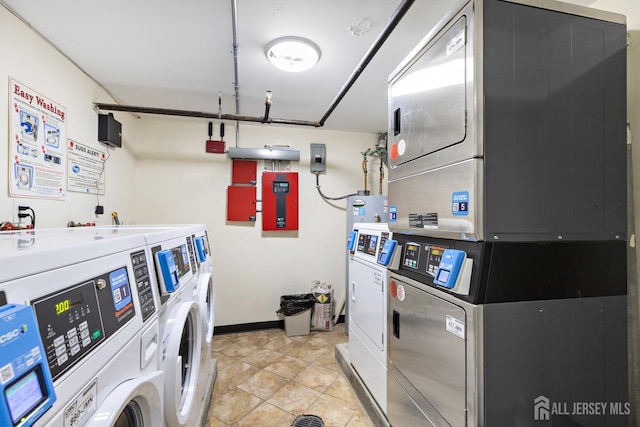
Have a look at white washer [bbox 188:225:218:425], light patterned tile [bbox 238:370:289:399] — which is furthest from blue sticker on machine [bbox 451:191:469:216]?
light patterned tile [bbox 238:370:289:399]

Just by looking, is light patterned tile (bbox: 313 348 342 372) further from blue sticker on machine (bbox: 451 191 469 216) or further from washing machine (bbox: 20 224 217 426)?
blue sticker on machine (bbox: 451 191 469 216)

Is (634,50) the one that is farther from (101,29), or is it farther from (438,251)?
(101,29)

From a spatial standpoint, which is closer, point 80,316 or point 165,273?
point 80,316

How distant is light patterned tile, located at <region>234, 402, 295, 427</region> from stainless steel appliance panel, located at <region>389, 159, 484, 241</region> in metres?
A: 1.52

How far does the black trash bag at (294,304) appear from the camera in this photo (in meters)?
3.09

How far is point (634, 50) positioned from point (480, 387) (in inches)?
59.1

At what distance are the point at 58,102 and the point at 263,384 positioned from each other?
2.57m

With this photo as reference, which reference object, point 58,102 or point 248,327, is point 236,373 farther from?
point 58,102

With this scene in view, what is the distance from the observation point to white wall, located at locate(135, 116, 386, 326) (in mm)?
3066

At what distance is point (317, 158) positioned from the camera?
3400 mm

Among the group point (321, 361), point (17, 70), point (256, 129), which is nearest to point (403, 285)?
point (321, 361)

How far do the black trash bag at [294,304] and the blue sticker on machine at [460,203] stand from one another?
2.52 meters

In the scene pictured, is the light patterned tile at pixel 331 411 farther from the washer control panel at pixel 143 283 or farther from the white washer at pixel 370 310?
the washer control panel at pixel 143 283

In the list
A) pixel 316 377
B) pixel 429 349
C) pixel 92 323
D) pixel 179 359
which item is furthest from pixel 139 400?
pixel 316 377
